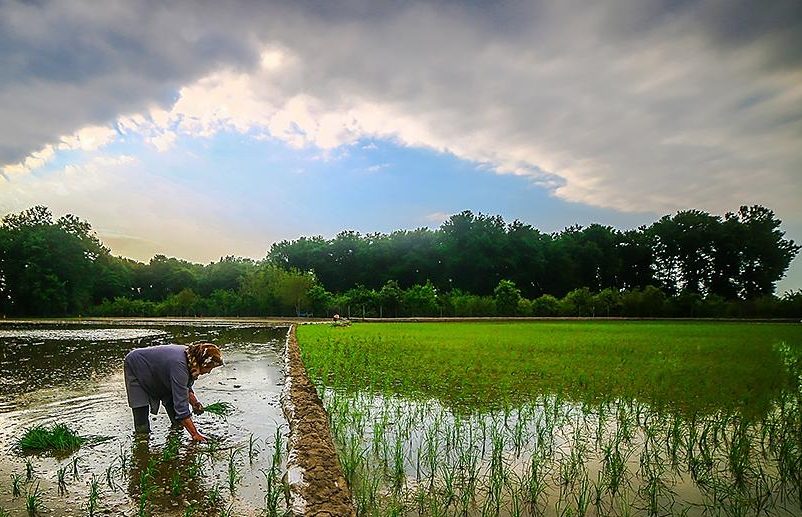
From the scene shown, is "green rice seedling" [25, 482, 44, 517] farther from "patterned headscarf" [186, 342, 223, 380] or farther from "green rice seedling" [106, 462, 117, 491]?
"patterned headscarf" [186, 342, 223, 380]

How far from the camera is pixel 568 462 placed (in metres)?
5.32

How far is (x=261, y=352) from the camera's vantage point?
17.5 metres

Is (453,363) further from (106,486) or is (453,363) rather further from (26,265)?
(26,265)

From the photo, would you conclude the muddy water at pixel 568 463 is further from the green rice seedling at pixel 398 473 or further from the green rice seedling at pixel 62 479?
the green rice seedling at pixel 62 479

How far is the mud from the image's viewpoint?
4012 millimetres

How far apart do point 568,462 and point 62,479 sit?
4843 mm

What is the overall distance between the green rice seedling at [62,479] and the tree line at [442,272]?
133ft

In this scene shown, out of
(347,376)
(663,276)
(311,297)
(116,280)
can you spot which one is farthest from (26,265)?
(663,276)

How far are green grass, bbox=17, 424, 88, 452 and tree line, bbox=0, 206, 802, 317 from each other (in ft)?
131

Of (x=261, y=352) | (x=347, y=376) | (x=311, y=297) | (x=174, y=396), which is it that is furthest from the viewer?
(x=311, y=297)

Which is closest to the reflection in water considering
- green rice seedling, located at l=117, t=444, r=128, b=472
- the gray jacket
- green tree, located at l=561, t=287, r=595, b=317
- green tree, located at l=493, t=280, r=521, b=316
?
the gray jacket

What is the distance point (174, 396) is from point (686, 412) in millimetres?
6769

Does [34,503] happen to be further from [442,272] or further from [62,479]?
[442,272]

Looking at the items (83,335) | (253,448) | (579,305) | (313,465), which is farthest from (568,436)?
(579,305)
